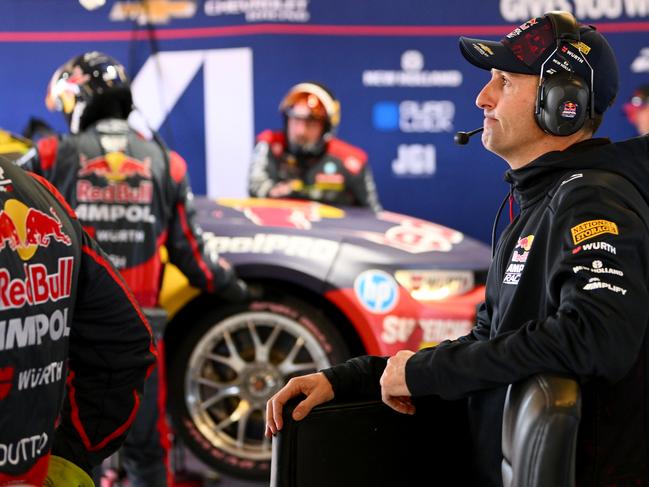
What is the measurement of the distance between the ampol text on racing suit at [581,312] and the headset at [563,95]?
0.18 ft

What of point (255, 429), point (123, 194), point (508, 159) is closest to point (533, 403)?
point (508, 159)

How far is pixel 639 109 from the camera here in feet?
23.3

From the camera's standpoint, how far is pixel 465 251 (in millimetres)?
4801

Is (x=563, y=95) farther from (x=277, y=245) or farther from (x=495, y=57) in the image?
(x=277, y=245)

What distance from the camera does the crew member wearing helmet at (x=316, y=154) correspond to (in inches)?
254

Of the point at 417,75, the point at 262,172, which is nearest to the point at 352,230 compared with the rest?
the point at 262,172

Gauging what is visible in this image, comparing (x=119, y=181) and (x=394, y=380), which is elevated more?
(x=119, y=181)

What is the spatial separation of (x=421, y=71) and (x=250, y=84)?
1316mm

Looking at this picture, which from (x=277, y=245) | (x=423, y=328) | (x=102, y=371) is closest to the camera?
(x=102, y=371)

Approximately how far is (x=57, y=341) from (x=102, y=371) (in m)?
0.21

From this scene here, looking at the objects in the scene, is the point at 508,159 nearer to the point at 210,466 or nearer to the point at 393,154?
the point at 210,466

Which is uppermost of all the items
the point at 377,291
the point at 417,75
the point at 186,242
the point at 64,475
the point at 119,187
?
the point at 417,75

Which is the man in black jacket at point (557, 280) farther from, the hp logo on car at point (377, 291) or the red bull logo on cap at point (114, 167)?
the hp logo on car at point (377, 291)

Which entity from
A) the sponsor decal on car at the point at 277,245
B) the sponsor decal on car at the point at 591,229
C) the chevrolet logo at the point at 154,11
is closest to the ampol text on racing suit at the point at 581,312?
the sponsor decal on car at the point at 591,229
